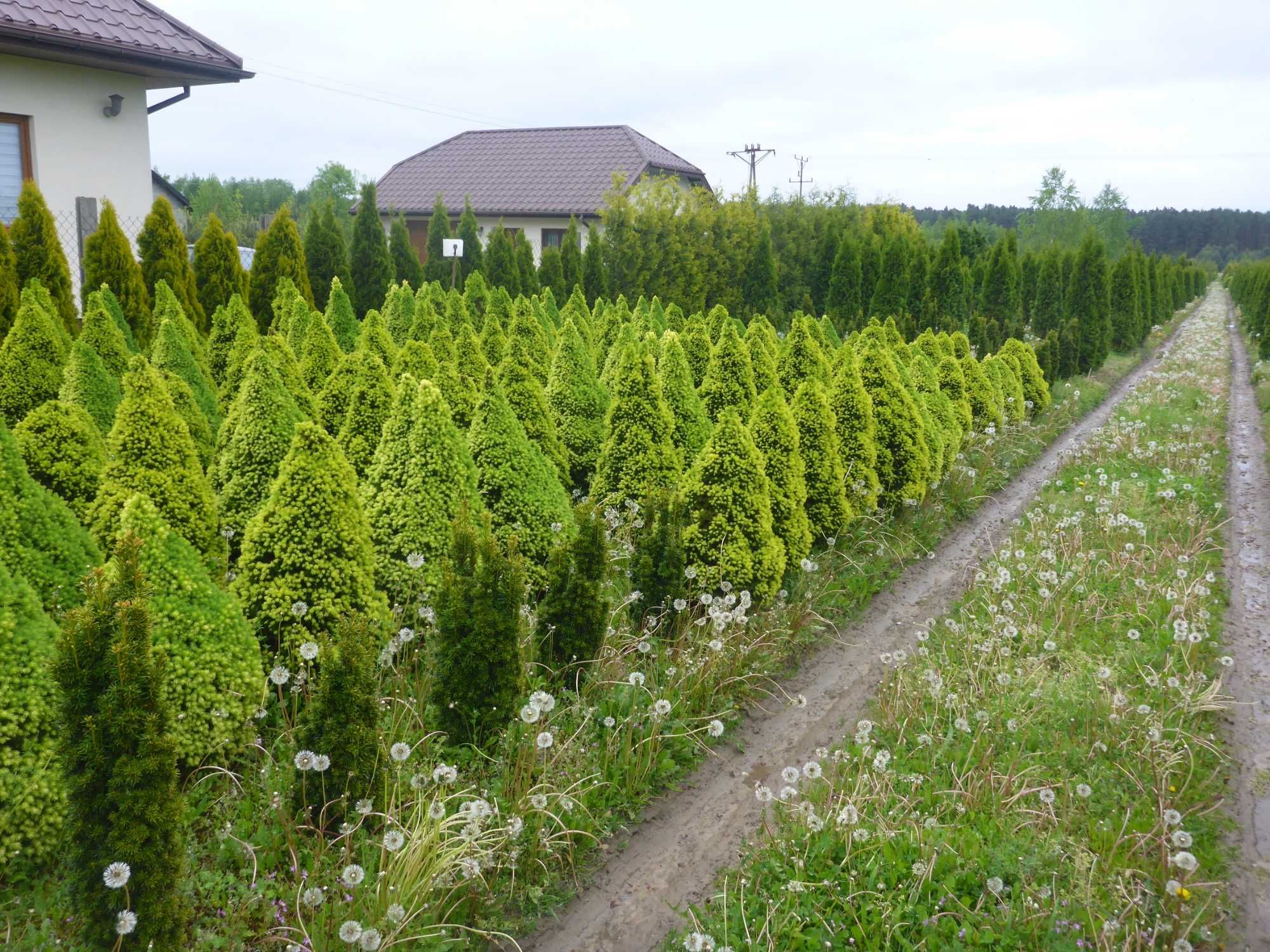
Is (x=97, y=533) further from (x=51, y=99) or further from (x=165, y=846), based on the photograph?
(x=51, y=99)

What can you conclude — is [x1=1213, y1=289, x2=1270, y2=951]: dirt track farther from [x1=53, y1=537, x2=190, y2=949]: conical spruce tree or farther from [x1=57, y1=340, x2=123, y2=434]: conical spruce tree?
[x1=57, y1=340, x2=123, y2=434]: conical spruce tree

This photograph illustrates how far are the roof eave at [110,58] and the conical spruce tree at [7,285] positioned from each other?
9.98 feet

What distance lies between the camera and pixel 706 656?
16.9ft

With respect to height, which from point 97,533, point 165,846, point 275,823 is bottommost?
point 275,823

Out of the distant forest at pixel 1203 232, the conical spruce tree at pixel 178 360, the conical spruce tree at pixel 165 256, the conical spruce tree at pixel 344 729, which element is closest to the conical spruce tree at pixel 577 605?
the conical spruce tree at pixel 344 729

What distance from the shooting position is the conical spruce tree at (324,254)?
574 inches

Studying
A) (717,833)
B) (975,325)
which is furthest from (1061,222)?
(717,833)

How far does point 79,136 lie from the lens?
11.9m

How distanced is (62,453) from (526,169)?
106ft

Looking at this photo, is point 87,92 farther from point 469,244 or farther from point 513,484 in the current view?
point 513,484

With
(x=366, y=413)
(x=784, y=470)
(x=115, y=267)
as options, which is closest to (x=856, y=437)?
(x=784, y=470)

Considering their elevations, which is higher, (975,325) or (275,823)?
(975,325)

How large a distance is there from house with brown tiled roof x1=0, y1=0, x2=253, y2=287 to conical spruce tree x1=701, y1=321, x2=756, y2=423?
26.1ft

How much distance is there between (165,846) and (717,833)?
2269 mm
